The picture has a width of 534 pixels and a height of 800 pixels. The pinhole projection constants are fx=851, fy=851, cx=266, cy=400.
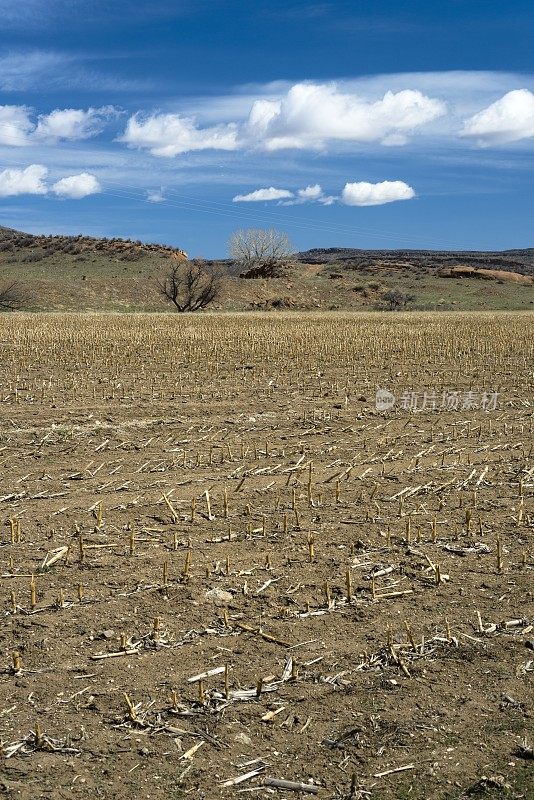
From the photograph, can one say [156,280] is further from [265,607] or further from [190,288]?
[265,607]

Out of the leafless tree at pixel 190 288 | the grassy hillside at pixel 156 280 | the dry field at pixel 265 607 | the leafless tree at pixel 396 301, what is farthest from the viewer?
the leafless tree at pixel 396 301

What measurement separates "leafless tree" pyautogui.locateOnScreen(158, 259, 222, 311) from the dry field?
4503 centimetres

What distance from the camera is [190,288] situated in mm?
56938

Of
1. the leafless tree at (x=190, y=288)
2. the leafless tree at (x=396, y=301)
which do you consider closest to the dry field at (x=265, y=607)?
the leafless tree at (x=190, y=288)

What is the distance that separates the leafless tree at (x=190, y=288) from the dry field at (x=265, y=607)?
4503 cm

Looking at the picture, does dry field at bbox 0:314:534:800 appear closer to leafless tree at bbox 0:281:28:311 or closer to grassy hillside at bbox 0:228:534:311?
leafless tree at bbox 0:281:28:311

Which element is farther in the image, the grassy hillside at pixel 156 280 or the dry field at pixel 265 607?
the grassy hillside at pixel 156 280

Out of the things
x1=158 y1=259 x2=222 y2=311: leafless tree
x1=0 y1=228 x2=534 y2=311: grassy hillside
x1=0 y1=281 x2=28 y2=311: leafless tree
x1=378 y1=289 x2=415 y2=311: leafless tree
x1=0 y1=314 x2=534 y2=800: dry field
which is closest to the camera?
x1=0 y1=314 x2=534 y2=800: dry field

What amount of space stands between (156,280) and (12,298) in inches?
402

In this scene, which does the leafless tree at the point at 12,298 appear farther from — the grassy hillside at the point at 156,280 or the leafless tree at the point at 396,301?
the leafless tree at the point at 396,301

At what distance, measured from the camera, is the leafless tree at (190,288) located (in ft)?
187

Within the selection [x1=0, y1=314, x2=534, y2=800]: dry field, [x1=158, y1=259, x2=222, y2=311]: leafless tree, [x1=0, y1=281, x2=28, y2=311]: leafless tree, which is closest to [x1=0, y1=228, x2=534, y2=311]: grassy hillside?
[x1=0, y1=281, x2=28, y2=311]: leafless tree

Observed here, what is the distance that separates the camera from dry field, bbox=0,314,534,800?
4184 mm

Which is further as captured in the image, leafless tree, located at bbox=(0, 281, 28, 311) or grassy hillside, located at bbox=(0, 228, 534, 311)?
grassy hillside, located at bbox=(0, 228, 534, 311)
